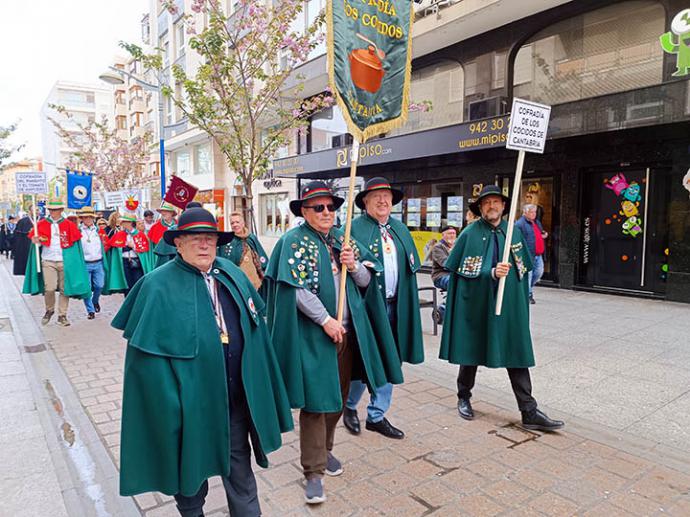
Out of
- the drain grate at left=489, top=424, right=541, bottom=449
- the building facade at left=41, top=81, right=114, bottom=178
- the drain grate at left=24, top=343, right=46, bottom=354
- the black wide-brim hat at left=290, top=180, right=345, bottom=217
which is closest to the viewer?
the black wide-brim hat at left=290, top=180, right=345, bottom=217

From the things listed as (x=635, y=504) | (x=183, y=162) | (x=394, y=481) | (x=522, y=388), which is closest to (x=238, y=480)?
(x=394, y=481)

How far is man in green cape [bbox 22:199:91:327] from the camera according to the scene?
28.2 feet

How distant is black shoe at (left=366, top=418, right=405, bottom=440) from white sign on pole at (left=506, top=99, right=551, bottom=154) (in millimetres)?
2566

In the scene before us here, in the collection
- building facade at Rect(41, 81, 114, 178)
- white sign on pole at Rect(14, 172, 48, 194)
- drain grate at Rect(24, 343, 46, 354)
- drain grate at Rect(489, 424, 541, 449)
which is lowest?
drain grate at Rect(24, 343, 46, 354)

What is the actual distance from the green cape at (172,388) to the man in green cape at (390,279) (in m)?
1.73

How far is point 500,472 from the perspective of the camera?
3418mm

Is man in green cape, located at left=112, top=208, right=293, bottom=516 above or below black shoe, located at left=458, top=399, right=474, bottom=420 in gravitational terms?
above

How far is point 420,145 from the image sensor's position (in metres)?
12.8

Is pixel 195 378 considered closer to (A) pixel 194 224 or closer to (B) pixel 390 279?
(A) pixel 194 224

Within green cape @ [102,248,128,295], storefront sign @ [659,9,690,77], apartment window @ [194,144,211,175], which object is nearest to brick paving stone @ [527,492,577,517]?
storefront sign @ [659,9,690,77]

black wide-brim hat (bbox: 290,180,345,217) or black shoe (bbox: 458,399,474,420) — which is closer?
black wide-brim hat (bbox: 290,180,345,217)

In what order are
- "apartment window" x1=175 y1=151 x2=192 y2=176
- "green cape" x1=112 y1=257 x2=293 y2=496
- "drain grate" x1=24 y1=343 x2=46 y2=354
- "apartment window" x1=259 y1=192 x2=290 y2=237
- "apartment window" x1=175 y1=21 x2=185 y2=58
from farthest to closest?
"apartment window" x1=175 y1=151 x2=192 y2=176
"apartment window" x1=175 y1=21 x2=185 y2=58
"apartment window" x1=259 y1=192 x2=290 y2=237
"drain grate" x1=24 y1=343 x2=46 y2=354
"green cape" x1=112 y1=257 x2=293 y2=496

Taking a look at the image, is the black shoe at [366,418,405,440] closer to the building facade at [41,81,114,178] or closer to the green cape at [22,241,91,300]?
the green cape at [22,241,91,300]

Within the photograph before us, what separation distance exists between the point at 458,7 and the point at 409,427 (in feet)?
35.9
